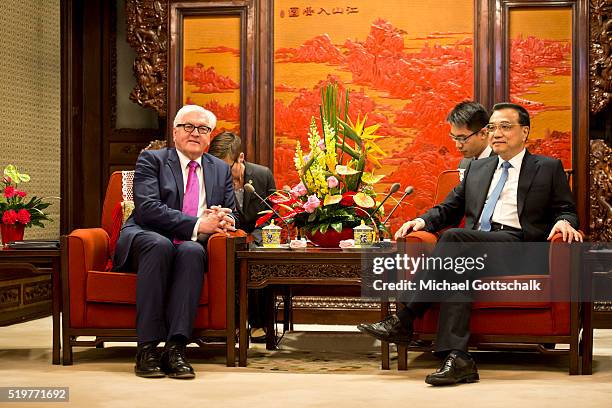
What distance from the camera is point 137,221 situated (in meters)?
4.04

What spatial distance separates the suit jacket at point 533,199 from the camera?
3840 mm

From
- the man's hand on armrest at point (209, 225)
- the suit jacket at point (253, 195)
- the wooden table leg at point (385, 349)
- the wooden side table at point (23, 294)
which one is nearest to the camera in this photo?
the wooden table leg at point (385, 349)

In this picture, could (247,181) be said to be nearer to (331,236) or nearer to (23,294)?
(331,236)

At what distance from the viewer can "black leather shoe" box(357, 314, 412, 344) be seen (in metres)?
3.61

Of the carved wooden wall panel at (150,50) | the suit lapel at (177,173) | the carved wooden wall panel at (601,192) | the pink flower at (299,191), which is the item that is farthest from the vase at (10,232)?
the carved wooden wall panel at (601,192)

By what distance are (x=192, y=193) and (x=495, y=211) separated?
52.0 inches

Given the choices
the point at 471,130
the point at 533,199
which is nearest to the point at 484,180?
the point at 533,199

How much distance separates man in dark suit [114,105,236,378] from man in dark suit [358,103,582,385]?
75 cm

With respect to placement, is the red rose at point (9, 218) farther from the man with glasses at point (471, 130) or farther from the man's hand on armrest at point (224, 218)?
the man with glasses at point (471, 130)

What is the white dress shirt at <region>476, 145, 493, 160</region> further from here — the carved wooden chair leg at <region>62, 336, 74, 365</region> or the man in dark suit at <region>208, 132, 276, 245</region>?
the carved wooden chair leg at <region>62, 336, 74, 365</region>

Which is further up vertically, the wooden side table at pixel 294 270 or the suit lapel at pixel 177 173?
the suit lapel at pixel 177 173

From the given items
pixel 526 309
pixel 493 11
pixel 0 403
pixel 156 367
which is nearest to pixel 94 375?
pixel 156 367

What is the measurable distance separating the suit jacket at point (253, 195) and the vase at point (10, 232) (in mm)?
1162

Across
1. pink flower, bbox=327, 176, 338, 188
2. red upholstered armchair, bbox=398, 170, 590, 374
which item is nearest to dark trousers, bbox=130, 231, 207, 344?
pink flower, bbox=327, 176, 338, 188
